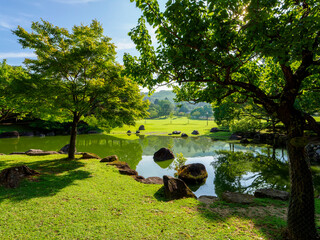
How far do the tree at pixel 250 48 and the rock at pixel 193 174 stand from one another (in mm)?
9063

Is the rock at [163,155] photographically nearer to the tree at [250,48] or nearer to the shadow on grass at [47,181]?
the shadow on grass at [47,181]

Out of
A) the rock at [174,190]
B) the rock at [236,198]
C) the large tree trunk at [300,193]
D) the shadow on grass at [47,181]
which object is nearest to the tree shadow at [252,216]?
the rock at [236,198]

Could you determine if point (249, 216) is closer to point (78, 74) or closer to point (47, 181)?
point (47, 181)

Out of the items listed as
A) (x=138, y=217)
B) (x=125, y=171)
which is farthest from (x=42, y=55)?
(x=138, y=217)

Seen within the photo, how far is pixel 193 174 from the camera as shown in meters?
14.4

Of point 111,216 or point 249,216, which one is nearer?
point 111,216

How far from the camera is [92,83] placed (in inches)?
508

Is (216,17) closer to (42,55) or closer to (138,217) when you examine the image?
(138,217)

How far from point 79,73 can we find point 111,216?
12.0 m

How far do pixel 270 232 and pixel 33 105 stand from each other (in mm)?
16825

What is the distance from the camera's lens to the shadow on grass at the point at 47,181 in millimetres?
7794

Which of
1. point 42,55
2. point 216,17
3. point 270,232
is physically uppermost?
point 42,55

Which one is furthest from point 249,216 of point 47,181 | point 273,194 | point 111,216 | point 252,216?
point 47,181

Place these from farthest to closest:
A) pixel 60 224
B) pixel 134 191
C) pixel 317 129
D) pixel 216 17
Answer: pixel 134 191 < pixel 60 224 < pixel 317 129 < pixel 216 17
